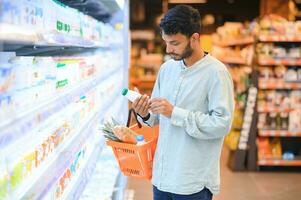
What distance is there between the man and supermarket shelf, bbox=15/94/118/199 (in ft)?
1.27

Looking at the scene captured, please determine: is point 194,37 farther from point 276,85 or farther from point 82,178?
point 276,85

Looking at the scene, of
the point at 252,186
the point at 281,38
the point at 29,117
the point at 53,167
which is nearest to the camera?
the point at 29,117

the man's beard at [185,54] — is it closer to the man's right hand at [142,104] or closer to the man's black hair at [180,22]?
the man's black hair at [180,22]

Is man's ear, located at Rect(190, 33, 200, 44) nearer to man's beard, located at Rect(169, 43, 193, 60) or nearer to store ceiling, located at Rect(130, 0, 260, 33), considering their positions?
man's beard, located at Rect(169, 43, 193, 60)

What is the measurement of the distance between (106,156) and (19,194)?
290 centimetres

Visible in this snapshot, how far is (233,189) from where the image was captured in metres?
5.00

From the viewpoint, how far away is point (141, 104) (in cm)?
215

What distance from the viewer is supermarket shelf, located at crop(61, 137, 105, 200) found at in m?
2.16

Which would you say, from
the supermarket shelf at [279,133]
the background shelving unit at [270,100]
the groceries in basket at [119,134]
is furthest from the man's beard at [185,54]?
the supermarket shelf at [279,133]

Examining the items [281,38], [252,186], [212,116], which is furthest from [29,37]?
[281,38]

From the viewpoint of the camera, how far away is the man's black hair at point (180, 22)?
6.50 ft

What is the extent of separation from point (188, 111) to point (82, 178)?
77 centimetres

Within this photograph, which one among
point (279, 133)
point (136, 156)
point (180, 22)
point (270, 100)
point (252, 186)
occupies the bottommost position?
point (252, 186)

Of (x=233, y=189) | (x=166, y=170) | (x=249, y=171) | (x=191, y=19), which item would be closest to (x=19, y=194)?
(x=166, y=170)
